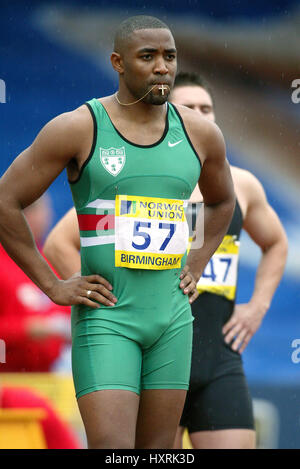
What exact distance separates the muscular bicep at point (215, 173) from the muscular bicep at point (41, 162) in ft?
2.07

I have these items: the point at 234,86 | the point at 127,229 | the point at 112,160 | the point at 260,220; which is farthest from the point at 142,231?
the point at 234,86

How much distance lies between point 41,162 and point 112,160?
278 mm

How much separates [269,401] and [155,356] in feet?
10.7

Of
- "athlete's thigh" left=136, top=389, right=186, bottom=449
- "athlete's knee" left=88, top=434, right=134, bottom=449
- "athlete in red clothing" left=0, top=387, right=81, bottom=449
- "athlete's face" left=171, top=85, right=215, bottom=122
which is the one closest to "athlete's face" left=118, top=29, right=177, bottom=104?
"athlete's thigh" left=136, top=389, right=186, bottom=449

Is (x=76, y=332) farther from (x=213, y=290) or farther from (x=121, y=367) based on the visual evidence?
(x=213, y=290)

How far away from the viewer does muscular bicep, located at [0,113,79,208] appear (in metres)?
3.82

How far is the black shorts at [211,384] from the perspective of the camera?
5.16 metres

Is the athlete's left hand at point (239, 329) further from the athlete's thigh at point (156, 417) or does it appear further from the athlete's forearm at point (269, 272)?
the athlete's thigh at point (156, 417)

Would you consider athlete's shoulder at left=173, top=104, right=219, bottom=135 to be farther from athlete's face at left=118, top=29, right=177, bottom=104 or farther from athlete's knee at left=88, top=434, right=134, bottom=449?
athlete's knee at left=88, top=434, right=134, bottom=449

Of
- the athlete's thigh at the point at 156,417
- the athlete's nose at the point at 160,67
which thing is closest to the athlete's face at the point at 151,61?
the athlete's nose at the point at 160,67

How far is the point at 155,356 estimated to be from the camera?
3.96 m

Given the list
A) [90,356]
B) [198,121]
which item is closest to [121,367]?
[90,356]

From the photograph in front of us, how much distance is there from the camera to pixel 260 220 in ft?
19.0

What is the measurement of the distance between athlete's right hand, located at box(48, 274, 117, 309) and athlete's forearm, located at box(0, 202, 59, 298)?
40 millimetres
